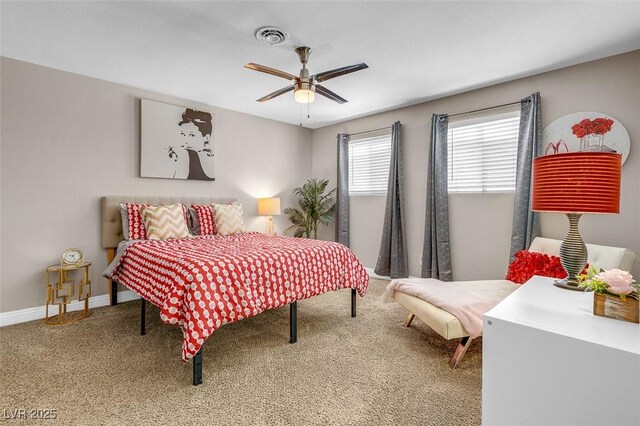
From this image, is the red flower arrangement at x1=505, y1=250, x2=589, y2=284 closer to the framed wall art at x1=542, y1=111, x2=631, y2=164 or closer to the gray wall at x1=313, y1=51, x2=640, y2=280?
the gray wall at x1=313, y1=51, x2=640, y2=280

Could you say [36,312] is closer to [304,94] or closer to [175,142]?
[175,142]

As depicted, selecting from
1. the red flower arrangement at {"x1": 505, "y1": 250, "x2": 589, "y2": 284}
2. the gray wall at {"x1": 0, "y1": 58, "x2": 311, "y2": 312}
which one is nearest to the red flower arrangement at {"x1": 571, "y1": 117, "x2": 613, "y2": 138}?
the red flower arrangement at {"x1": 505, "y1": 250, "x2": 589, "y2": 284}

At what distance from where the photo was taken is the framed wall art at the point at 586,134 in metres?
2.79

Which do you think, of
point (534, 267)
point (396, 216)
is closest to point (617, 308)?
point (534, 267)

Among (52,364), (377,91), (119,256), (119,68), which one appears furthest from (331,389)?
(119,68)

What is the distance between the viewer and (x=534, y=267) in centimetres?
260

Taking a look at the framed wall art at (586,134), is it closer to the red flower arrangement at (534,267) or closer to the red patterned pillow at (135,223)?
the red flower arrangement at (534,267)

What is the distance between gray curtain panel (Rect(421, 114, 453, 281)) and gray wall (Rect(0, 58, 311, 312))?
318 cm

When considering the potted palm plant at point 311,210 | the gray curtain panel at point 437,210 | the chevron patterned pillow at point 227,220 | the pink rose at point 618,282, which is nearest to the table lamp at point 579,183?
the pink rose at point 618,282

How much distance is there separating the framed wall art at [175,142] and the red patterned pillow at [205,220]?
0.51 metres

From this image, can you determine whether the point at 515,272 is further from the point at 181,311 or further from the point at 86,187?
the point at 86,187

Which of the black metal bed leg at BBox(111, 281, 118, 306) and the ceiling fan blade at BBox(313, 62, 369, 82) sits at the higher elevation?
the ceiling fan blade at BBox(313, 62, 369, 82)

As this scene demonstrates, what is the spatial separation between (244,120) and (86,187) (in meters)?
2.22

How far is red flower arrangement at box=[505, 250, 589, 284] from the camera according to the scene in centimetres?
247
